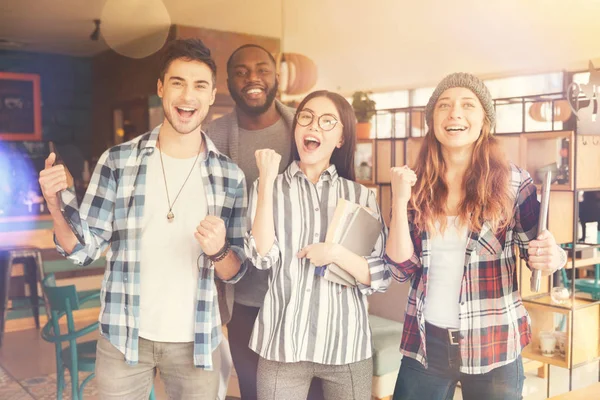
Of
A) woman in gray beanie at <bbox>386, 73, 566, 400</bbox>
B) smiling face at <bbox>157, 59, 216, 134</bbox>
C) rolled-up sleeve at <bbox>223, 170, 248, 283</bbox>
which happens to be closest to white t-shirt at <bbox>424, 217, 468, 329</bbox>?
woman in gray beanie at <bbox>386, 73, 566, 400</bbox>

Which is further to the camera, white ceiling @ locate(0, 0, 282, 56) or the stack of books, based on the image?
white ceiling @ locate(0, 0, 282, 56)

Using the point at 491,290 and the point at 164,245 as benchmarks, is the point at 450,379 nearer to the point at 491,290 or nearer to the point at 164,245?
the point at 491,290

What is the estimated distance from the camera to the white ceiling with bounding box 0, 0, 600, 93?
6.57 feet

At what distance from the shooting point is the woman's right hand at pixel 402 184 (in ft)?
5.06

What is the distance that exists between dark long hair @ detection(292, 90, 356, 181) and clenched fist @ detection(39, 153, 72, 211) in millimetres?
679

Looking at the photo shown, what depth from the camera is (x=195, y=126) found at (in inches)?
70.6

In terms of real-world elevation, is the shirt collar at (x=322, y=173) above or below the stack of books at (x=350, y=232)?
above

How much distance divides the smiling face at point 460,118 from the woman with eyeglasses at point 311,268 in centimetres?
30

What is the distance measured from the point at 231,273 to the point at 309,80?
108 centimetres

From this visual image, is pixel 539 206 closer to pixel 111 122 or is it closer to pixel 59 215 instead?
pixel 59 215

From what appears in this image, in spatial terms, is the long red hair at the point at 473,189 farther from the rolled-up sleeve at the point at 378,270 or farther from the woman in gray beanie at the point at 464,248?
the rolled-up sleeve at the point at 378,270

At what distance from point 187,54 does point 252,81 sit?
43 centimetres

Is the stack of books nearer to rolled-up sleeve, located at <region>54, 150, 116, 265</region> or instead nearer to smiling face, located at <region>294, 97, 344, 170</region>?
smiling face, located at <region>294, 97, 344, 170</region>

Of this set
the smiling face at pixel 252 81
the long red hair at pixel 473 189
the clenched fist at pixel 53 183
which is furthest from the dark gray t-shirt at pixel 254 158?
the clenched fist at pixel 53 183
